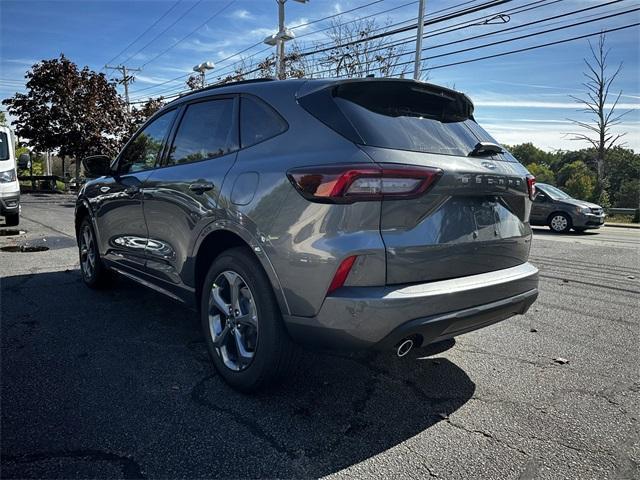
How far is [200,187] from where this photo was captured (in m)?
3.06

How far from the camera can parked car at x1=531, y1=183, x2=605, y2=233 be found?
46.7ft

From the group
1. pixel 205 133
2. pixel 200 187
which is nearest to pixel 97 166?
pixel 205 133

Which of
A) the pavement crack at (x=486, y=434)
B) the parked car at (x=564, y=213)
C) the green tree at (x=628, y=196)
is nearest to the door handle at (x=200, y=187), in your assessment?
the pavement crack at (x=486, y=434)

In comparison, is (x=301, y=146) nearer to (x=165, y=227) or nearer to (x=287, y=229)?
(x=287, y=229)

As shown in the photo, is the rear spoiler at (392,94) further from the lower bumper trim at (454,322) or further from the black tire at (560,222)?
the black tire at (560,222)

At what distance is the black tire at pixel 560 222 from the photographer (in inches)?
570

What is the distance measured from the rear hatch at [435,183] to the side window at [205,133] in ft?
2.22

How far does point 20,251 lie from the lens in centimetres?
732

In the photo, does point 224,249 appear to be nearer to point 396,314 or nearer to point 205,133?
point 205,133

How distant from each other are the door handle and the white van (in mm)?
8476

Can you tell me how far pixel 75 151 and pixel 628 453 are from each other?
1177 inches

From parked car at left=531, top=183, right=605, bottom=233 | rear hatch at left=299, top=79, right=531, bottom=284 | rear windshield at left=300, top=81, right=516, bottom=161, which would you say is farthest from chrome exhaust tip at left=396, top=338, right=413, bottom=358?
parked car at left=531, top=183, right=605, bottom=233

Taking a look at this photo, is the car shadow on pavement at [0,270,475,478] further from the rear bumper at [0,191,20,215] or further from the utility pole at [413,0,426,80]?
the utility pole at [413,0,426,80]

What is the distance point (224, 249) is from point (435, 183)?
4.51ft
